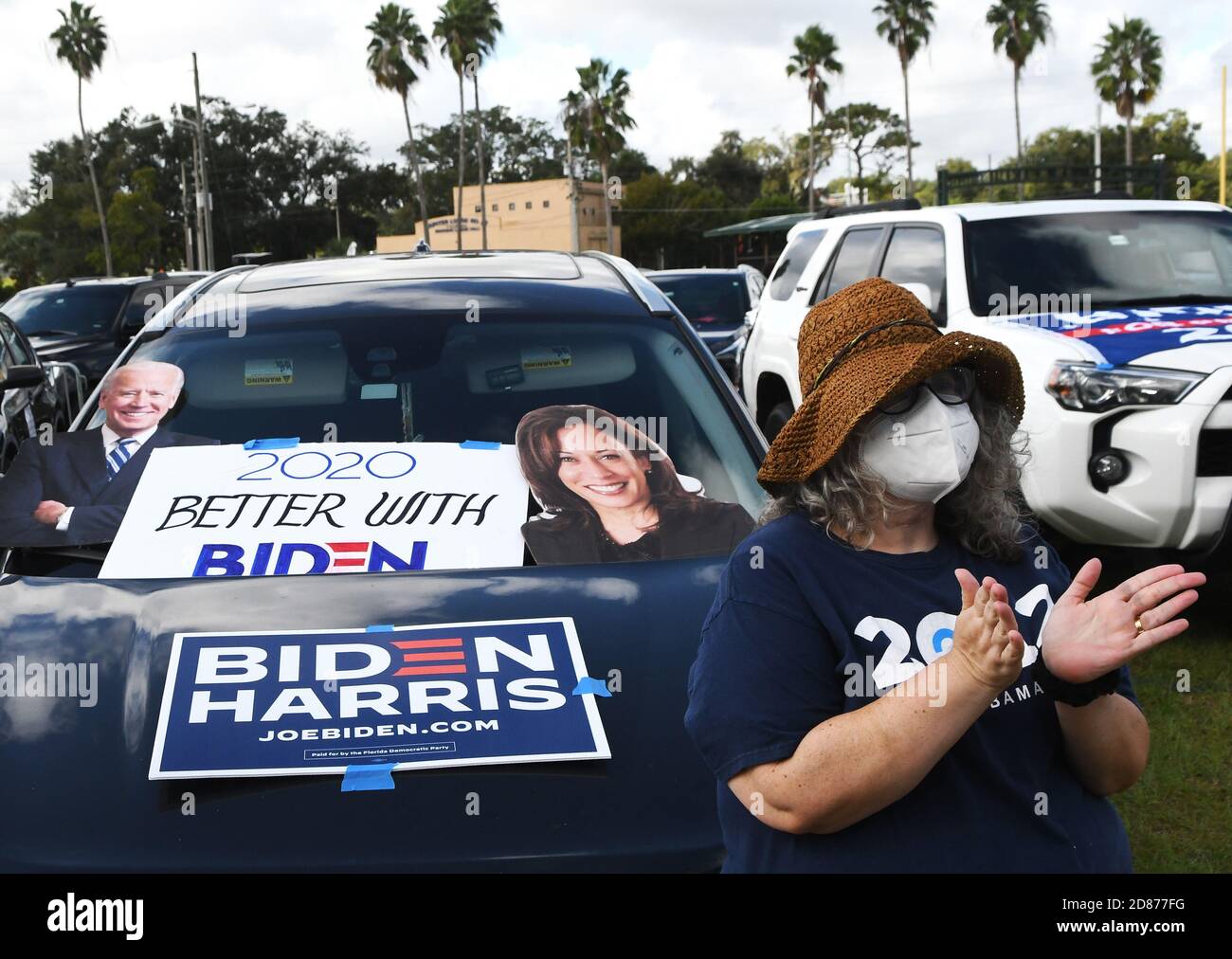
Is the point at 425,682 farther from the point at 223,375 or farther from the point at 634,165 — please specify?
the point at 634,165

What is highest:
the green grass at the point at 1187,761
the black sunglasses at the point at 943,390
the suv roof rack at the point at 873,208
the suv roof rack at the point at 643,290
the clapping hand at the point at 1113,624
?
the suv roof rack at the point at 873,208

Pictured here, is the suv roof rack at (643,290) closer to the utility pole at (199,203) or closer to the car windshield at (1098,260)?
the car windshield at (1098,260)

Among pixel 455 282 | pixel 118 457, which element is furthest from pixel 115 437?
pixel 455 282

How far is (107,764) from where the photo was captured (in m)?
2.33

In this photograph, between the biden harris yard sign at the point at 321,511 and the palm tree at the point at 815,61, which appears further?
the palm tree at the point at 815,61

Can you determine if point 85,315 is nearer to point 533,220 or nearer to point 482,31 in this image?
point 482,31

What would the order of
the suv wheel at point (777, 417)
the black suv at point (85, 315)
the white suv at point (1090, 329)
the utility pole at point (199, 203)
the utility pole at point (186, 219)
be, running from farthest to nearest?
the utility pole at point (186, 219) → the utility pole at point (199, 203) → the black suv at point (85, 315) → the suv wheel at point (777, 417) → the white suv at point (1090, 329)

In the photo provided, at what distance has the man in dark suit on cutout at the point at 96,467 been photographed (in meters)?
3.09

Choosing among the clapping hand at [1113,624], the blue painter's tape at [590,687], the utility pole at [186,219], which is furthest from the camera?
the utility pole at [186,219]

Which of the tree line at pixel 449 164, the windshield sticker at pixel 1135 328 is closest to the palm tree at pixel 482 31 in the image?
the tree line at pixel 449 164

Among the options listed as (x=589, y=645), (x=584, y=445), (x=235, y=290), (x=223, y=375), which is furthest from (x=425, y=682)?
(x=235, y=290)

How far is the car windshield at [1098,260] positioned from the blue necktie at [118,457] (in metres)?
4.59

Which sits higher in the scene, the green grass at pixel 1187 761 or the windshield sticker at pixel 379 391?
the windshield sticker at pixel 379 391

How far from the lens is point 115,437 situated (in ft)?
11.0
